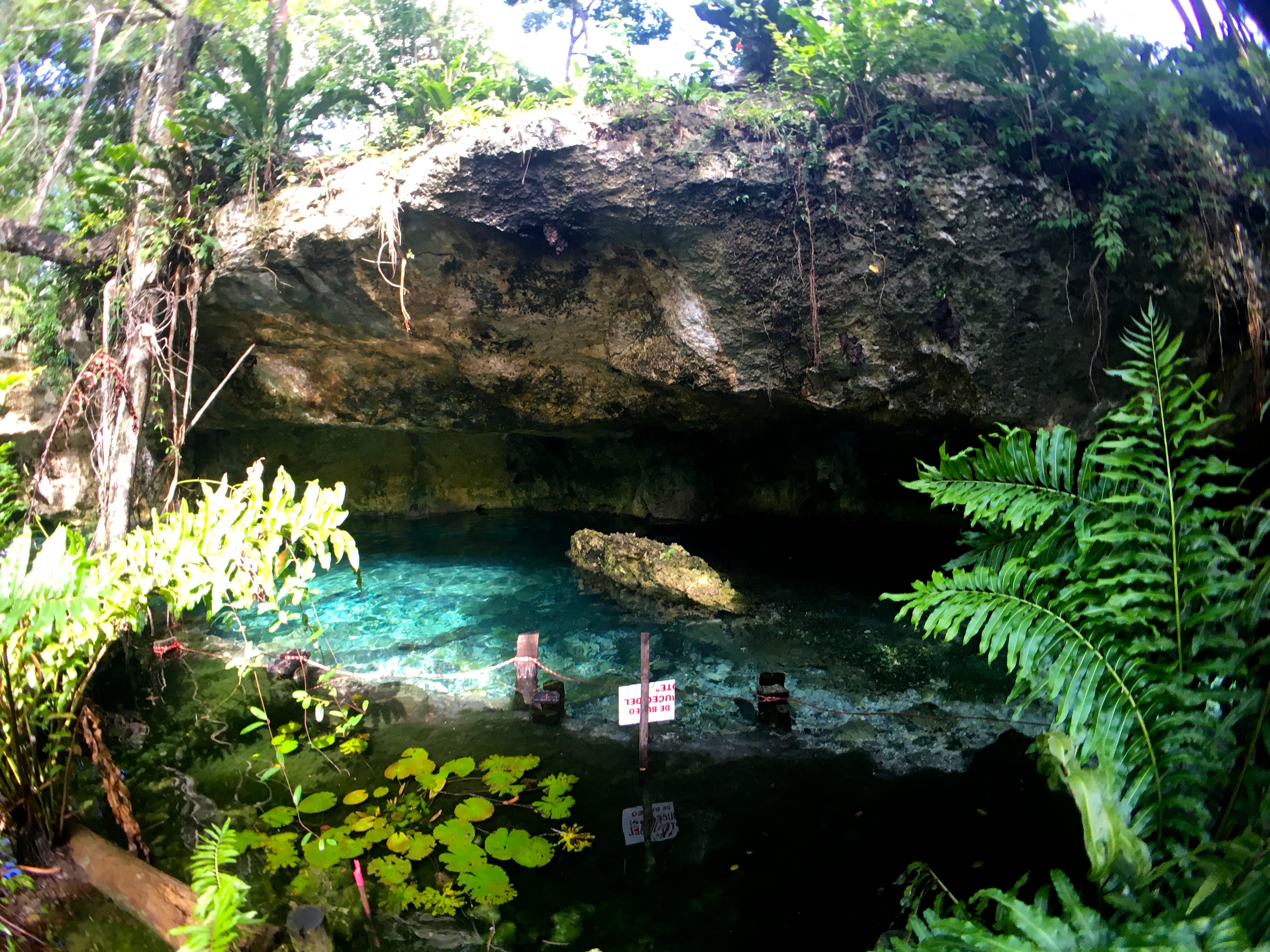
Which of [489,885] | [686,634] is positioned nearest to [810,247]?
[686,634]

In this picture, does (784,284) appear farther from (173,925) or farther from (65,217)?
(65,217)

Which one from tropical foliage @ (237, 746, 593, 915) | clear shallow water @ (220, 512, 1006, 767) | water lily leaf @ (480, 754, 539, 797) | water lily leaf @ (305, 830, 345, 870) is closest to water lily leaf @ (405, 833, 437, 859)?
tropical foliage @ (237, 746, 593, 915)

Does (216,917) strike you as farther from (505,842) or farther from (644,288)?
(644,288)

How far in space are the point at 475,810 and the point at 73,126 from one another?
24.1ft

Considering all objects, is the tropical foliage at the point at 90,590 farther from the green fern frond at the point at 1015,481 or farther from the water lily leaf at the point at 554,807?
the green fern frond at the point at 1015,481

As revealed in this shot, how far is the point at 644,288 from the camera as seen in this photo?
6.74m

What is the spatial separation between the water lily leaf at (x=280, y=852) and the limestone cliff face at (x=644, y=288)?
4.67 m

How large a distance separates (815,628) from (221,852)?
507cm

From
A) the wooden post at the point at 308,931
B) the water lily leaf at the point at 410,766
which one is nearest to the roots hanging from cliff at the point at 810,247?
the water lily leaf at the point at 410,766

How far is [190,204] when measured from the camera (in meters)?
5.93

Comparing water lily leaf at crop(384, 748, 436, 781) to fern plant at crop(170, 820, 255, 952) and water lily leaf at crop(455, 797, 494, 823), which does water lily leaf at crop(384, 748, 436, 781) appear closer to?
water lily leaf at crop(455, 797, 494, 823)

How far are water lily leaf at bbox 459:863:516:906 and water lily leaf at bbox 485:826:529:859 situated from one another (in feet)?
0.24

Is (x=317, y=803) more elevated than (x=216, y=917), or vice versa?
(x=216, y=917)

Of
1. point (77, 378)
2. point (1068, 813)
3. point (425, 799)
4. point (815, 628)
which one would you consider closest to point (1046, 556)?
point (1068, 813)
